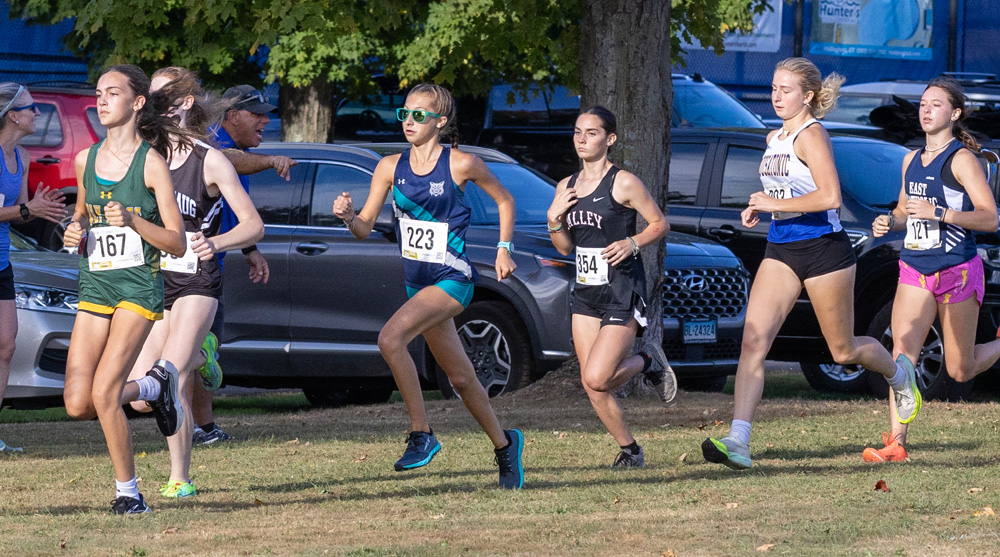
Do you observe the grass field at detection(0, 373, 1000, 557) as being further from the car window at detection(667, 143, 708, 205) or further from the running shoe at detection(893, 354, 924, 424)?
the car window at detection(667, 143, 708, 205)

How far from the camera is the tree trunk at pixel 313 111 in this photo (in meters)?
18.0

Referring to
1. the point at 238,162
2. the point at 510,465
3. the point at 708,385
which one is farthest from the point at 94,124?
the point at 510,465

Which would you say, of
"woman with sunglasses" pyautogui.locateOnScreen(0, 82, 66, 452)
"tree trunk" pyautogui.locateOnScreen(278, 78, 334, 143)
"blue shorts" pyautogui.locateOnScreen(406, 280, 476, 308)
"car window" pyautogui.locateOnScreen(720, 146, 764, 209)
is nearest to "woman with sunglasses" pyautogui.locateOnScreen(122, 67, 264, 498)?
"blue shorts" pyautogui.locateOnScreen(406, 280, 476, 308)

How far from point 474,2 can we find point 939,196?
870 cm

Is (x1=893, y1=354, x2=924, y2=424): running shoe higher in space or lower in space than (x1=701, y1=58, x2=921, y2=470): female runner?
lower

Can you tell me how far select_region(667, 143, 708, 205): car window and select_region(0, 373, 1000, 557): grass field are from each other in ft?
8.46

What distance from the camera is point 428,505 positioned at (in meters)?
6.57

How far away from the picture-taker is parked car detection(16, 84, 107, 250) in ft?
48.2

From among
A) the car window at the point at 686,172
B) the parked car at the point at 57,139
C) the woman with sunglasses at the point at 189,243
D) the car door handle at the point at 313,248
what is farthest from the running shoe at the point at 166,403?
the parked car at the point at 57,139

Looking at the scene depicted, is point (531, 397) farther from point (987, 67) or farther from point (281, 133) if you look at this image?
point (987, 67)

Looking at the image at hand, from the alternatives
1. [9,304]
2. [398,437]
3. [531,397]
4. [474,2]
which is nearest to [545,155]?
[474,2]

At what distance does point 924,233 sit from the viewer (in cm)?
800

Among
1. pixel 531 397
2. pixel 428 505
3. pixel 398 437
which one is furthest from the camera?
pixel 531 397

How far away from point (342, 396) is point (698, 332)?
297 cm
